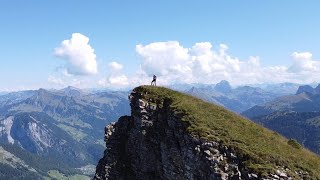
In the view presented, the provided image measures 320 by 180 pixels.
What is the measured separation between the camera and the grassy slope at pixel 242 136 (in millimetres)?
46969

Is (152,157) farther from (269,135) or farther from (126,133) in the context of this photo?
(269,135)

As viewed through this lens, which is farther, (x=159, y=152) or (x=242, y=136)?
(x=159, y=152)

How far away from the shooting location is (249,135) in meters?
53.1

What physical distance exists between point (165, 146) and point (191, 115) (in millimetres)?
6034

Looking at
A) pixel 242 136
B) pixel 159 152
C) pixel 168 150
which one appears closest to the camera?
pixel 242 136

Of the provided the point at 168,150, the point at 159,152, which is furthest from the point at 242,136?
the point at 159,152

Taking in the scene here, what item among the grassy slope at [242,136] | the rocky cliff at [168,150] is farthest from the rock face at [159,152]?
the grassy slope at [242,136]

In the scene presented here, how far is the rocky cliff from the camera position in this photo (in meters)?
48.1

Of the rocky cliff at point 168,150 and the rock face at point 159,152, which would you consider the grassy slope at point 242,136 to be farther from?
the rock face at point 159,152

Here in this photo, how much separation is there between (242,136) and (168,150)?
37.2 ft

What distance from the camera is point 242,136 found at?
52.2 m

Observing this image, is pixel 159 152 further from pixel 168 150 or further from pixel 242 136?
pixel 242 136

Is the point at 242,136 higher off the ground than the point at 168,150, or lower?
higher

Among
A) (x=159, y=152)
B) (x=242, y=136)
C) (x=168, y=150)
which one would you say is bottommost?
(x=159, y=152)
